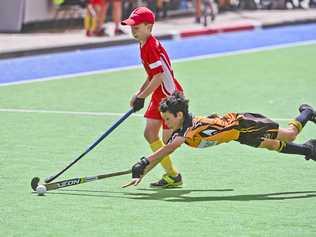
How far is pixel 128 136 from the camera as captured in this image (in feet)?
40.9

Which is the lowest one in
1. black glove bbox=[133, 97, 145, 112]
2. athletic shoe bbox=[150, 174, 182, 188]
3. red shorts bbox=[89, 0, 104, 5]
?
red shorts bbox=[89, 0, 104, 5]

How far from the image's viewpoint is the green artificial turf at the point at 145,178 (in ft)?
26.5

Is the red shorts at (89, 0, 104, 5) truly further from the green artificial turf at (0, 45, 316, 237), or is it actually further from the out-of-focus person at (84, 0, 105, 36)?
the green artificial turf at (0, 45, 316, 237)

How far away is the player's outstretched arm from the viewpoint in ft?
29.3

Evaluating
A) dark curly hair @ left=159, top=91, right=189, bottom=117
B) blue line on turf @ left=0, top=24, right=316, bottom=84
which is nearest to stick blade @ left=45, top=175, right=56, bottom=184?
dark curly hair @ left=159, top=91, right=189, bottom=117

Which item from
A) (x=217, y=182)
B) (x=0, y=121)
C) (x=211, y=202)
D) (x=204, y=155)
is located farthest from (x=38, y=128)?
(x=211, y=202)

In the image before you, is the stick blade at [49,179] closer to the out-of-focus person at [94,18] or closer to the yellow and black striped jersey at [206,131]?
the yellow and black striped jersey at [206,131]

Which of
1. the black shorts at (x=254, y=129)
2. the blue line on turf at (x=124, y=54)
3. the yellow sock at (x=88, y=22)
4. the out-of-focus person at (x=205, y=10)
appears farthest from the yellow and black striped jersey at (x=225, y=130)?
the out-of-focus person at (x=205, y=10)

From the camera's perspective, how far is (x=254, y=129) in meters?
9.46

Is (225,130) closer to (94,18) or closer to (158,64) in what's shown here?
(158,64)

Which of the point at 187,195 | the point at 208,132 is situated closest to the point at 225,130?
the point at 208,132

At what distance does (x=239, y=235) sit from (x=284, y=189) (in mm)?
1911

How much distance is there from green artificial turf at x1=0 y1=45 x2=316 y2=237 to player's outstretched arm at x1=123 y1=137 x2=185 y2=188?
0.68 feet

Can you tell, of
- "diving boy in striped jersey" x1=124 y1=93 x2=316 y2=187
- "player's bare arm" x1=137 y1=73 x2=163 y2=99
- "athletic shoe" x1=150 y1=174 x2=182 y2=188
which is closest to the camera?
"diving boy in striped jersey" x1=124 y1=93 x2=316 y2=187
